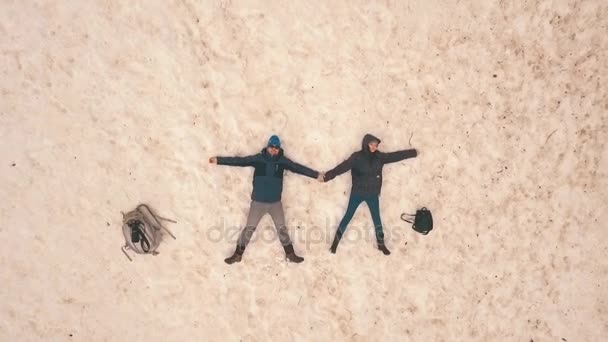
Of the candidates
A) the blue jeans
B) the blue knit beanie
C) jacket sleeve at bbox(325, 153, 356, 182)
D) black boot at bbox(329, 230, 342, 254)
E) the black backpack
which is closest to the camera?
the blue knit beanie

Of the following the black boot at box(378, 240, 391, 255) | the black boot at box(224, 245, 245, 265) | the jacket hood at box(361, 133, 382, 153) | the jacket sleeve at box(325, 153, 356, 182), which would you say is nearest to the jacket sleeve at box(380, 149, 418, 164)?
the jacket hood at box(361, 133, 382, 153)

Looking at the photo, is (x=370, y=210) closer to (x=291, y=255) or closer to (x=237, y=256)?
(x=291, y=255)

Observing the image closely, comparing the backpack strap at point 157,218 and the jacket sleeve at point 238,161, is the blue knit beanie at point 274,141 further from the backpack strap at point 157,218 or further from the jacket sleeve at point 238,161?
the backpack strap at point 157,218

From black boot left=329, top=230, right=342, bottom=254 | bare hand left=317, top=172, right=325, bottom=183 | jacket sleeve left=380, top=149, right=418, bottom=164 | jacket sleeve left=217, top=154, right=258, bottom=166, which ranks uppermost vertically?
jacket sleeve left=380, top=149, right=418, bottom=164

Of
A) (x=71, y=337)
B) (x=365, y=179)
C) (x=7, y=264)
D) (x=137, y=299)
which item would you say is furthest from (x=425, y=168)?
(x=7, y=264)

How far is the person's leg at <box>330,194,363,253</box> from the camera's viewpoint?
5105 millimetres

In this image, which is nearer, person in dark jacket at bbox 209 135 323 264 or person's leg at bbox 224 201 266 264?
person in dark jacket at bbox 209 135 323 264

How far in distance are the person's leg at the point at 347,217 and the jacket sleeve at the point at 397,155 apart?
0.60 m

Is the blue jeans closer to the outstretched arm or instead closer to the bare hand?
the bare hand

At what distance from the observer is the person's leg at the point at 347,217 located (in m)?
5.11

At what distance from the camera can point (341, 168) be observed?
4.98m

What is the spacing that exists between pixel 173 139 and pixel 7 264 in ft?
9.64

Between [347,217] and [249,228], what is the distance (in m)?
1.32

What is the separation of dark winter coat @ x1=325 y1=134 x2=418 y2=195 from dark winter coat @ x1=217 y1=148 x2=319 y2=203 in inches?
15.4
